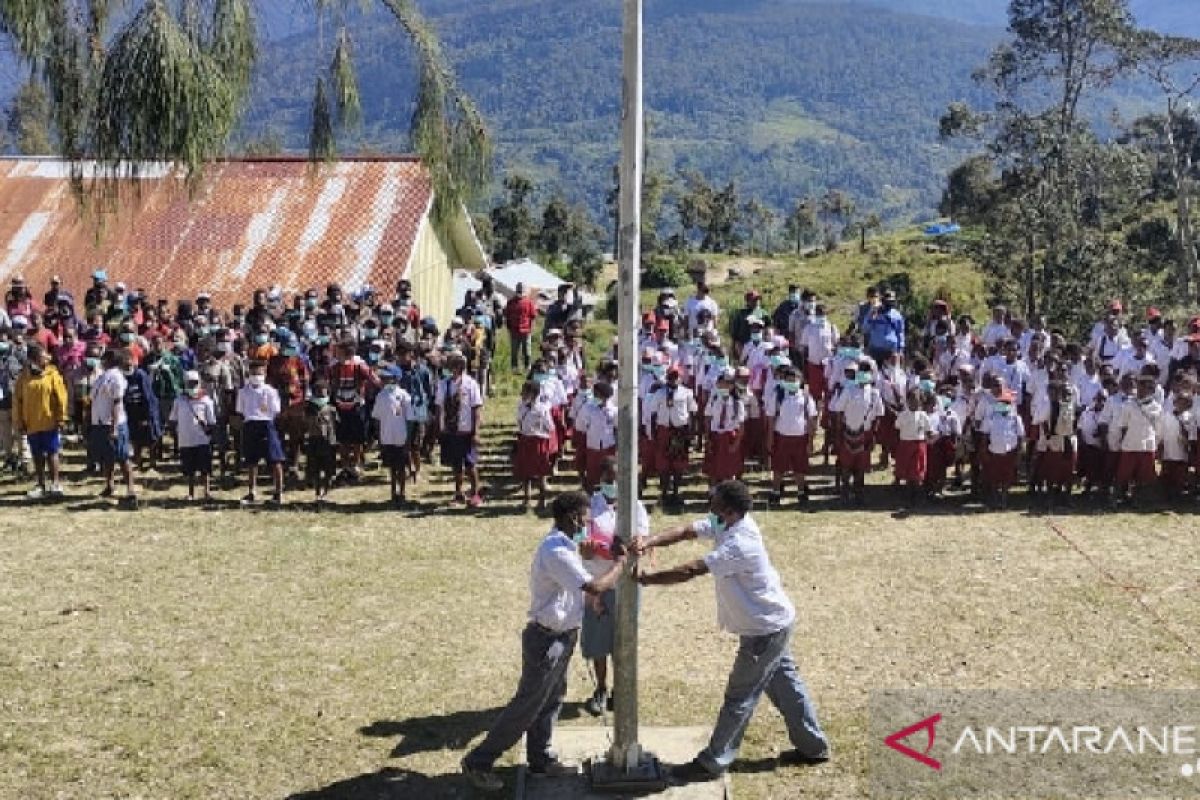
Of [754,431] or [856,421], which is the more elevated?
[856,421]

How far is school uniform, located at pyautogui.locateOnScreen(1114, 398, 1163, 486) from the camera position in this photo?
42.7 ft

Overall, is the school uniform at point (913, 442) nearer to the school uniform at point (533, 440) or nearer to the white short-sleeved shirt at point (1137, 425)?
the white short-sleeved shirt at point (1137, 425)

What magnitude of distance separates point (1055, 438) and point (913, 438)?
5.02 ft

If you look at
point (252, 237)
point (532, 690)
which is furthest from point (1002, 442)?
point (252, 237)

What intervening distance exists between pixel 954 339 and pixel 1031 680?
804 cm

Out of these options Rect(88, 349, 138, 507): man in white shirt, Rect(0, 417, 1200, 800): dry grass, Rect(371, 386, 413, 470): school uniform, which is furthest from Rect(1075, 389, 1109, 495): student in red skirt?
Rect(88, 349, 138, 507): man in white shirt

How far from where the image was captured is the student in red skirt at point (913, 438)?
13.0 m

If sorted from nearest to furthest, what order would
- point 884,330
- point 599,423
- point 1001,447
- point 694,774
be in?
point 694,774
point 599,423
point 1001,447
point 884,330

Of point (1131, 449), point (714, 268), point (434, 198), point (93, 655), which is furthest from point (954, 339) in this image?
point (714, 268)

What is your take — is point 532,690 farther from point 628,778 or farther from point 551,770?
point 628,778

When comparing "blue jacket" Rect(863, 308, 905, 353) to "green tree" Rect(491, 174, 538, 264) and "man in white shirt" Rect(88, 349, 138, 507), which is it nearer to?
"man in white shirt" Rect(88, 349, 138, 507)

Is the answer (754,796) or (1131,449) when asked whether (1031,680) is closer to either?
(754,796)

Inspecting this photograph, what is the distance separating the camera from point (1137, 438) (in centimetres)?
1298

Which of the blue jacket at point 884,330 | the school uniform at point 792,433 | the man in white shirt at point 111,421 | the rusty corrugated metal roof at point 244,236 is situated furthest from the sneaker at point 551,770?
the rusty corrugated metal roof at point 244,236
